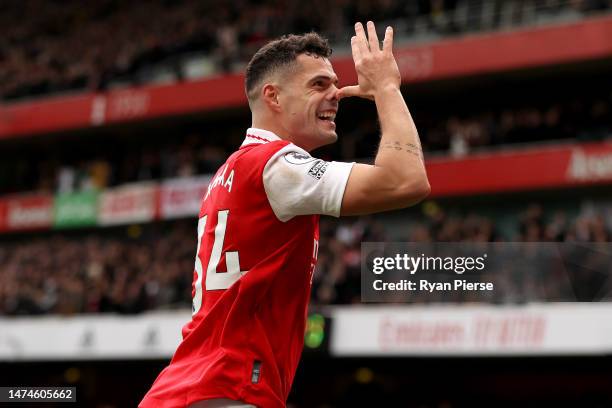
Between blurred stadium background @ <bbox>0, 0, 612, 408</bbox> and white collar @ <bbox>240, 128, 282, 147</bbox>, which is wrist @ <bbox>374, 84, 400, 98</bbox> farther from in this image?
blurred stadium background @ <bbox>0, 0, 612, 408</bbox>

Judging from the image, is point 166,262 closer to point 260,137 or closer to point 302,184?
point 260,137

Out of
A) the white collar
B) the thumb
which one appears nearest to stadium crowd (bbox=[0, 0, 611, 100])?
the thumb

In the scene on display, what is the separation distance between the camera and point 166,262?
696 inches

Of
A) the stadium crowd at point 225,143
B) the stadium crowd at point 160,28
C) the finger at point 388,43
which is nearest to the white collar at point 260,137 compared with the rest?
the finger at point 388,43

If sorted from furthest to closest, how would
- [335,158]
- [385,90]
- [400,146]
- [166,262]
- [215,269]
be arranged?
[335,158] → [166,262] → [215,269] → [385,90] → [400,146]

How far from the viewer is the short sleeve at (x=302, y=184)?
3387mm

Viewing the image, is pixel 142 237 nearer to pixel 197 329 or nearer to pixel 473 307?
pixel 473 307

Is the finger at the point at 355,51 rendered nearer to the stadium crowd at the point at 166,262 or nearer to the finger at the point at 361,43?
the finger at the point at 361,43

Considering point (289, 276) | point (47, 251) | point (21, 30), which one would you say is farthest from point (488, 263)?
point (21, 30)

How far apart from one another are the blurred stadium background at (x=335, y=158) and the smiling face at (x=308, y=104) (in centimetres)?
557

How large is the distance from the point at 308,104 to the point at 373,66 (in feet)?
1.07

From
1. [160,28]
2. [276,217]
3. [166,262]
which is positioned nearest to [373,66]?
[276,217]

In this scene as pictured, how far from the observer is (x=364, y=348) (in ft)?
45.8

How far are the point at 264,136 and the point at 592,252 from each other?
7.80 feet
